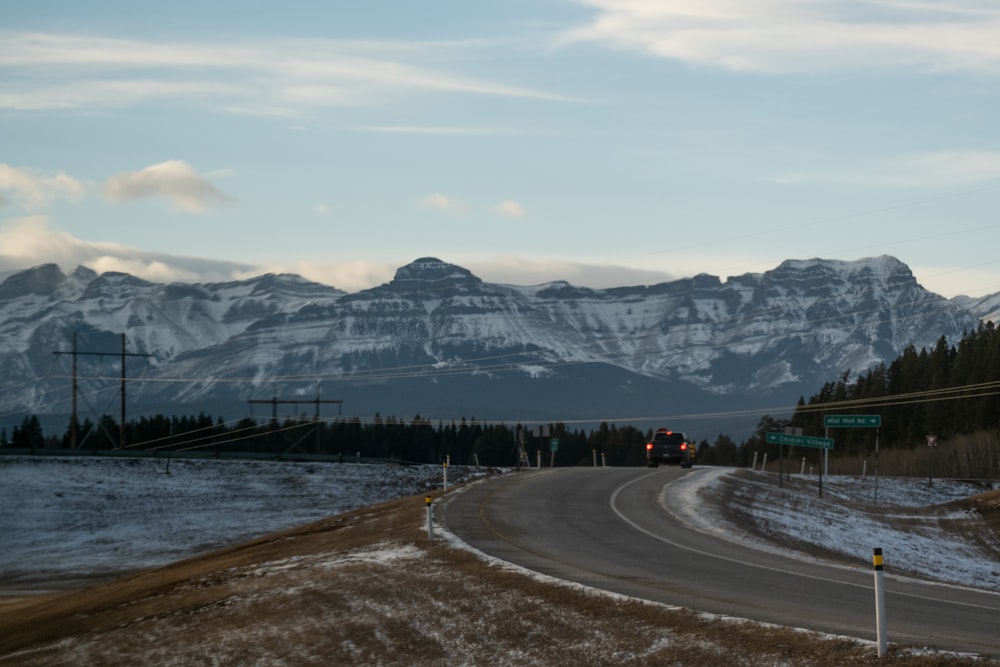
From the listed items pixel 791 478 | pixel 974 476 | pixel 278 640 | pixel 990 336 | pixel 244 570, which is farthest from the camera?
pixel 990 336

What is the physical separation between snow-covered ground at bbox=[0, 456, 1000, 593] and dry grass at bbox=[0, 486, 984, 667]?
1366cm

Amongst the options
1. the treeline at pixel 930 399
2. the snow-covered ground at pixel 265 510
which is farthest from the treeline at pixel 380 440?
the snow-covered ground at pixel 265 510

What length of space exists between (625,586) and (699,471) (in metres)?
44.0

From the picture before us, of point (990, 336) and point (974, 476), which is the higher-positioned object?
point (990, 336)

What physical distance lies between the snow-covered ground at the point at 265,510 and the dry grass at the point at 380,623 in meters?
13.7

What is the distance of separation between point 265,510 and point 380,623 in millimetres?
58807

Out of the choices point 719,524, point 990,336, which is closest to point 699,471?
point 719,524

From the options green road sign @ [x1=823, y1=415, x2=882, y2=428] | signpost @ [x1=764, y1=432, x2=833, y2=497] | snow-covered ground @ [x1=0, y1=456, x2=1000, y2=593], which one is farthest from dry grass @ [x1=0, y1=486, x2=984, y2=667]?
green road sign @ [x1=823, y1=415, x2=882, y2=428]

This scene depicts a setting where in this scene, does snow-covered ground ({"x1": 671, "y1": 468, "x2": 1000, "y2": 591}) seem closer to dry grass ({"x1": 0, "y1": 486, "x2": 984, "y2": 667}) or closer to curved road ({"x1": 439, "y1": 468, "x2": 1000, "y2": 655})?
curved road ({"x1": 439, "y1": 468, "x2": 1000, "y2": 655})

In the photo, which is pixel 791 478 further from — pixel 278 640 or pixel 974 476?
pixel 278 640

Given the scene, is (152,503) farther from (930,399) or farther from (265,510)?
(930,399)

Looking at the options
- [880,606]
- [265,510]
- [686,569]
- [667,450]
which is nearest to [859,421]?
[667,450]

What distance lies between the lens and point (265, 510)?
8450 cm

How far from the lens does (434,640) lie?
25.4m
